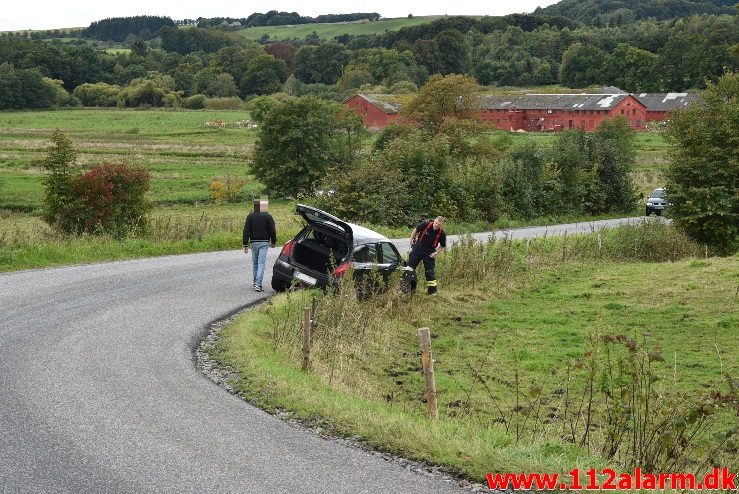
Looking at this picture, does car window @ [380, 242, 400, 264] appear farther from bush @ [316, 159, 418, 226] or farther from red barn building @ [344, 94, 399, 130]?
red barn building @ [344, 94, 399, 130]

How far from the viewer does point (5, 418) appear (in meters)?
9.64

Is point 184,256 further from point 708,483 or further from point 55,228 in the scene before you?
point 708,483

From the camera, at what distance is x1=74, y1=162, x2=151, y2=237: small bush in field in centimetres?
2578

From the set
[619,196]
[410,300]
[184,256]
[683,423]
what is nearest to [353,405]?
[683,423]

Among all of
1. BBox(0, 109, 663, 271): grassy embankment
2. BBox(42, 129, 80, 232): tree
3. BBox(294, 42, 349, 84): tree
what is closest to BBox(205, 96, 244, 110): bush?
BBox(0, 109, 663, 271): grassy embankment

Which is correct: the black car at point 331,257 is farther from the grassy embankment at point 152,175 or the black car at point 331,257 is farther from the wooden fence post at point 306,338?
the grassy embankment at point 152,175

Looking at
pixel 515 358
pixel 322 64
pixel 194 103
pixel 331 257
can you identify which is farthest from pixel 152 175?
pixel 322 64

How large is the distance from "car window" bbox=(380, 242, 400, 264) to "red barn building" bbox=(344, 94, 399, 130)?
8661cm

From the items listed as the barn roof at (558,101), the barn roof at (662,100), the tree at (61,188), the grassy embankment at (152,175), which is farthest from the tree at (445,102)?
the barn roof at (662,100)

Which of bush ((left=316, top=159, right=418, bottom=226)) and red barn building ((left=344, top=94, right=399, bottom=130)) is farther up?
bush ((left=316, top=159, right=418, bottom=226))

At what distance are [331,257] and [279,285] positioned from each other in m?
1.84

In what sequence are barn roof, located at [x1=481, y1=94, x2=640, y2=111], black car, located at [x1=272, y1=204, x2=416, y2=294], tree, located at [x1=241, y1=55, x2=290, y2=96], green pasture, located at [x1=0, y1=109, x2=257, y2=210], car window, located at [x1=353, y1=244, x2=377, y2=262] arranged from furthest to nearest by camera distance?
tree, located at [x1=241, y1=55, x2=290, y2=96] < barn roof, located at [x1=481, y1=94, x2=640, y2=111] < green pasture, located at [x1=0, y1=109, x2=257, y2=210] < car window, located at [x1=353, y1=244, x2=377, y2=262] < black car, located at [x1=272, y1=204, x2=416, y2=294]

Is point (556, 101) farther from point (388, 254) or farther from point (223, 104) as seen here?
point (388, 254)

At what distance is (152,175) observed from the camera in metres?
63.2
